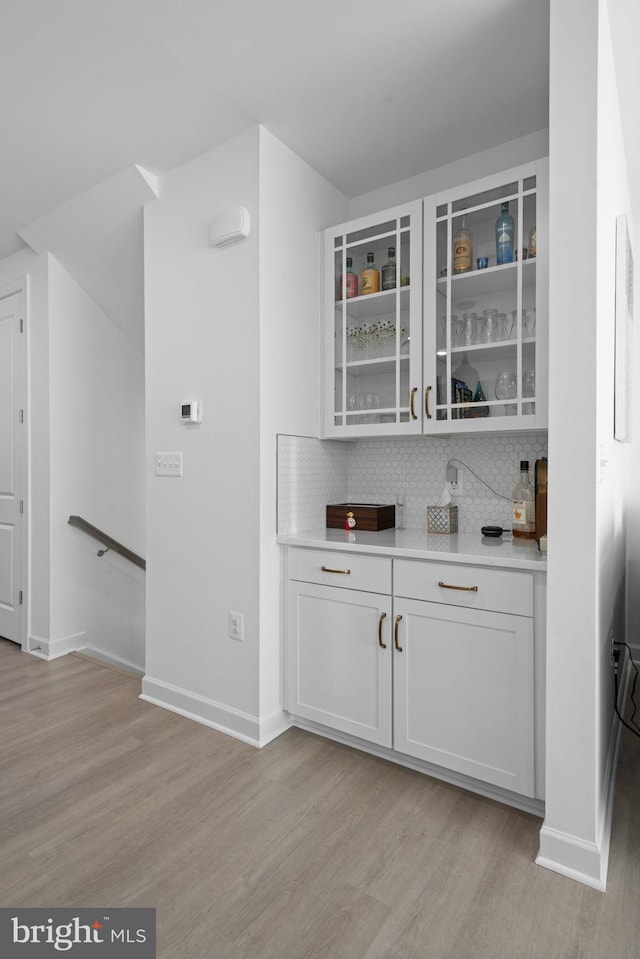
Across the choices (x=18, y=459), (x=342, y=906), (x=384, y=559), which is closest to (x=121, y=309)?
(x=18, y=459)

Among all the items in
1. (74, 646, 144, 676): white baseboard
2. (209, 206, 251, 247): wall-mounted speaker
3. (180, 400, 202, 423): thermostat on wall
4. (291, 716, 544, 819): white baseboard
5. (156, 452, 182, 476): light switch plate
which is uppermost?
(209, 206, 251, 247): wall-mounted speaker

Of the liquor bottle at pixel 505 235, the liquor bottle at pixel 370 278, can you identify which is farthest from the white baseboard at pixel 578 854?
the liquor bottle at pixel 370 278

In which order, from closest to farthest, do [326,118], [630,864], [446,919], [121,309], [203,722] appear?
[446,919], [630,864], [326,118], [203,722], [121,309]

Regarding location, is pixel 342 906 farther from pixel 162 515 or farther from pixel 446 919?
pixel 162 515

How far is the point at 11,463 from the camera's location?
3.71 m

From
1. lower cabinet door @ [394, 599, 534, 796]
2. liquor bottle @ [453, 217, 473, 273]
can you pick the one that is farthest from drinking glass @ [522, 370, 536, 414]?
lower cabinet door @ [394, 599, 534, 796]

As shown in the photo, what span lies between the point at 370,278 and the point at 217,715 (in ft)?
6.98

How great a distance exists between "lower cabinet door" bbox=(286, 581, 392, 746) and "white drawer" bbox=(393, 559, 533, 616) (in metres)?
0.14

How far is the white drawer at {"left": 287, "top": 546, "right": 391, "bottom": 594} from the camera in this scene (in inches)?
84.4

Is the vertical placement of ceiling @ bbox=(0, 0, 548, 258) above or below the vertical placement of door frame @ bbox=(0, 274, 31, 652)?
above

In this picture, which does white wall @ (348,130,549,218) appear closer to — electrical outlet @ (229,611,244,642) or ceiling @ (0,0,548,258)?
ceiling @ (0,0,548,258)

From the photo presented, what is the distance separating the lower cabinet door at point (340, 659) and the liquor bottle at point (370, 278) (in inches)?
54.0

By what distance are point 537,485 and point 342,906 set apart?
1.55 m

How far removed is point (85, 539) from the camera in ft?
12.0
